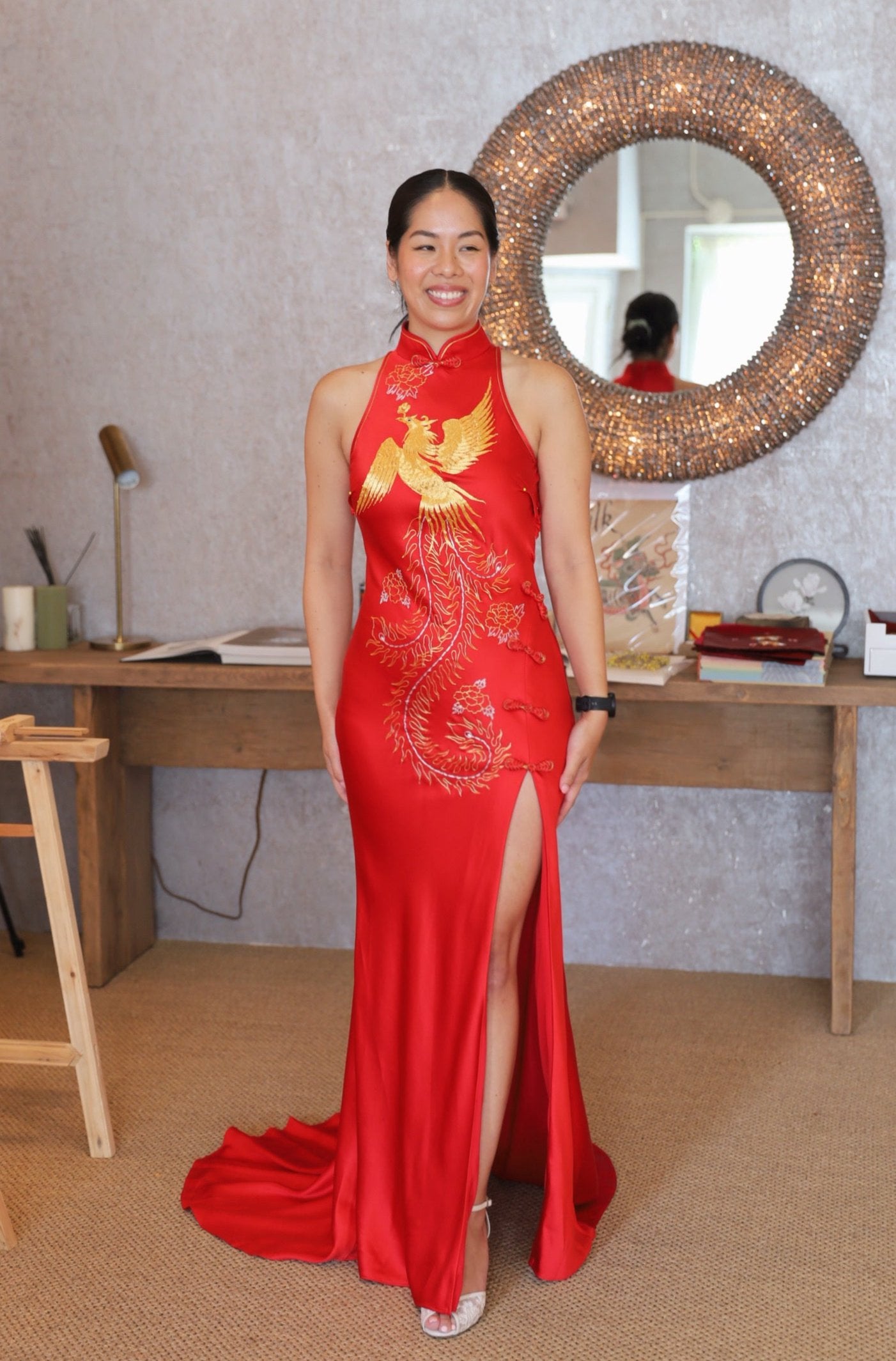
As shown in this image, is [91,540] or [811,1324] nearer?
[811,1324]

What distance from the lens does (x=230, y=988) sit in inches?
126

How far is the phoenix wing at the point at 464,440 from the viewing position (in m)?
1.95

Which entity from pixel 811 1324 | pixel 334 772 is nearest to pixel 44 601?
pixel 334 772

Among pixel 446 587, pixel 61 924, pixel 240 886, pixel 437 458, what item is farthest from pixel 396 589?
pixel 240 886

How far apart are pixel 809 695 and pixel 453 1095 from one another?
122 centimetres

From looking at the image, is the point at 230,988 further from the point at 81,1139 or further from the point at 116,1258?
the point at 116,1258

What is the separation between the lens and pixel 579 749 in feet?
6.64

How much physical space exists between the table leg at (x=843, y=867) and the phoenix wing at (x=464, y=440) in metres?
1.24

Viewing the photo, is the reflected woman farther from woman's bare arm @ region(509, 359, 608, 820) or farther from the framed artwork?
woman's bare arm @ region(509, 359, 608, 820)

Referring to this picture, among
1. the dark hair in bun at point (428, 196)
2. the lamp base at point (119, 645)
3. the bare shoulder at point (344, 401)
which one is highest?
the dark hair in bun at point (428, 196)

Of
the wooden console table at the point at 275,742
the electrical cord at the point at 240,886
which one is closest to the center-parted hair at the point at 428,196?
the wooden console table at the point at 275,742

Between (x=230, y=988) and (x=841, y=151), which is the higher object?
(x=841, y=151)

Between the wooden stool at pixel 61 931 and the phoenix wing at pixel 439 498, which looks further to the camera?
the wooden stool at pixel 61 931

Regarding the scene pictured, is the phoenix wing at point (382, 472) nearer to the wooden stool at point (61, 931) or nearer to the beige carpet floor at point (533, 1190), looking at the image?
the wooden stool at point (61, 931)
